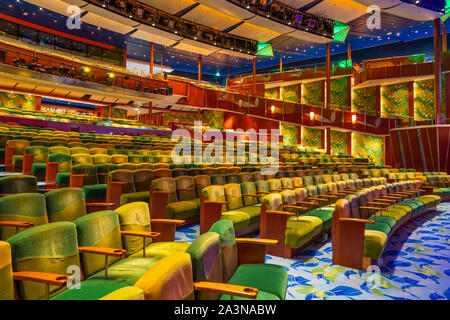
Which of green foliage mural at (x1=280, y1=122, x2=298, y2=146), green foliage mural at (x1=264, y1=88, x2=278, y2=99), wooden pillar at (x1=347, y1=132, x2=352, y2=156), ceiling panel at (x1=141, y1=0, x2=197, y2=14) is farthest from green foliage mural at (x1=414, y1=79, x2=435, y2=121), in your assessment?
ceiling panel at (x1=141, y1=0, x2=197, y2=14)

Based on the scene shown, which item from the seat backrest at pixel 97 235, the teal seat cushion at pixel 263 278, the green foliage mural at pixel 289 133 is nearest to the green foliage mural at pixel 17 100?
the green foliage mural at pixel 289 133

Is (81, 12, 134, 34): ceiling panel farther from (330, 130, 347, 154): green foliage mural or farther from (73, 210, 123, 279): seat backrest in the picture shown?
(73, 210, 123, 279): seat backrest

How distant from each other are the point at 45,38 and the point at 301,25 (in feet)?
34.0

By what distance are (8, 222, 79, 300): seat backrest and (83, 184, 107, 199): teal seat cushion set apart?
5.33ft

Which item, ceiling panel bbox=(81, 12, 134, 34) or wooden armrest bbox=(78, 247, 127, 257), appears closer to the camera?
wooden armrest bbox=(78, 247, 127, 257)

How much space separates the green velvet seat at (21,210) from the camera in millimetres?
1485

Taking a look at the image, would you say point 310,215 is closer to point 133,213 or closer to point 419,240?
point 419,240

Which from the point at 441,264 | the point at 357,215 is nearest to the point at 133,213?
the point at 357,215

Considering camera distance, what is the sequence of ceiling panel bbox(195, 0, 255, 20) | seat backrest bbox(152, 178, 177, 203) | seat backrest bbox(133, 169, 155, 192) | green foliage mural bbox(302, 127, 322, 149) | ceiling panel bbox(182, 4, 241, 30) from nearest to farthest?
seat backrest bbox(152, 178, 177, 203)
seat backrest bbox(133, 169, 155, 192)
ceiling panel bbox(195, 0, 255, 20)
ceiling panel bbox(182, 4, 241, 30)
green foliage mural bbox(302, 127, 322, 149)

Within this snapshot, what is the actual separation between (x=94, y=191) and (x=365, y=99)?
1222 centimetres

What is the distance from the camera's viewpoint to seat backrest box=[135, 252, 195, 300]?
0.86m

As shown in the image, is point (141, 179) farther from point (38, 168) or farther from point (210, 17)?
point (210, 17)

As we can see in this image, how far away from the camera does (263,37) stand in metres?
12.6

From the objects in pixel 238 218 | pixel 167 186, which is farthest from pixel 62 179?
pixel 238 218
